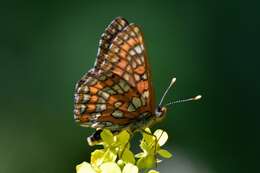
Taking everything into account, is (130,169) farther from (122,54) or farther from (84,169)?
(122,54)

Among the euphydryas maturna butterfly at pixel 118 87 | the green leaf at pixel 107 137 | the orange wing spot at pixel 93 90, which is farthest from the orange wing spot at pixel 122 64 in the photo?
the green leaf at pixel 107 137

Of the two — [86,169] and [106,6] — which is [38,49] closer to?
[106,6]

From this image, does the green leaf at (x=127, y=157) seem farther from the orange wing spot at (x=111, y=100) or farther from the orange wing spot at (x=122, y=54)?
the orange wing spot at (x=122, y=54)

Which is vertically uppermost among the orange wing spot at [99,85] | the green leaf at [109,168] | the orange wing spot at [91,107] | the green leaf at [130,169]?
the orange wing spot at [99,85]

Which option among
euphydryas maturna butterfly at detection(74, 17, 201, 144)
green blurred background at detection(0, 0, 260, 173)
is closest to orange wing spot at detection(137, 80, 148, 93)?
euphydryas maturna butterfly at detection(74, 17, 201, 144)

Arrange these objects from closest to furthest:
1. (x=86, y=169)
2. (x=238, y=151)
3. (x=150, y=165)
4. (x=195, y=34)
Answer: (x=86, y=169) < (x=150, y=165) < (x=238, y=151) < (x=195, y=34)

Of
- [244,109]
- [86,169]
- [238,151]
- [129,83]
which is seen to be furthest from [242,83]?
[86,169]

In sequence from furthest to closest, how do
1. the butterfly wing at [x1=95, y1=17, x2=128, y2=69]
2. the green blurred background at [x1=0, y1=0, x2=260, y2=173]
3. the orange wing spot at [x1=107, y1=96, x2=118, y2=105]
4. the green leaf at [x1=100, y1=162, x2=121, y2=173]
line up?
1. the green blurred background at [x1=0, y1=0, x2=260, y2=173]
2. the orange wing spot at [x1=107, y1=96, x2=118, y2=105]
3. the butterfly wing at [x1=95, y1=17, x2=128, y2=69]
4. the green leaf at [x1=100, y1=162, x2=121, y2=173]

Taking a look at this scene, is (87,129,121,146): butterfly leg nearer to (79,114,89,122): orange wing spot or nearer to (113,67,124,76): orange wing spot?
(79,114,89,122): orange wing spot
